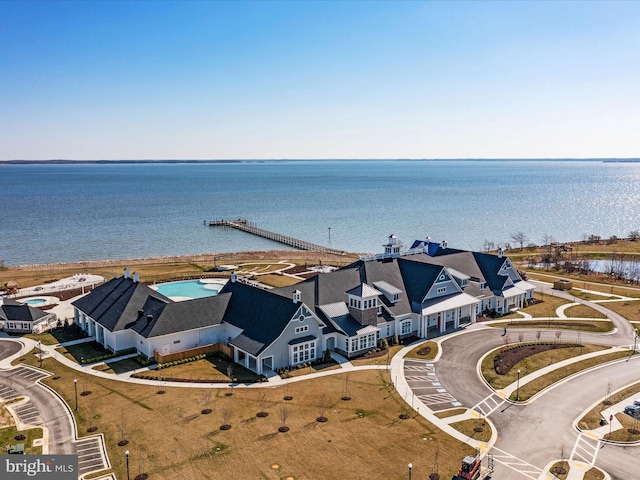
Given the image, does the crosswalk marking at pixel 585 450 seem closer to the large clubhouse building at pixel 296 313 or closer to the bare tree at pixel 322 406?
the bare tree at pixel 322 406

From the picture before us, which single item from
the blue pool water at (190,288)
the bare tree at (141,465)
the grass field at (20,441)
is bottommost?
the bare tree at (141,465)

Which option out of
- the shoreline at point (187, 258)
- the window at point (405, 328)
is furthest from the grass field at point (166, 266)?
the window at point (405, 328)

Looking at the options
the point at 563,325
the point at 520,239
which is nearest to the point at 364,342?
the point at 563,325

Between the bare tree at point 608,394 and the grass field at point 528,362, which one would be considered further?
the grass field at point 528,362

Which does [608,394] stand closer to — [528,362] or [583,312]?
[528,362]

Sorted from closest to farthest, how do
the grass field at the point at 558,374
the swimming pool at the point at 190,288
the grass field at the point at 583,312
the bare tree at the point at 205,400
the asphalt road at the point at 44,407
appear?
1. the asphalt road at the point at 44,407
2. the bare tree at the point at 205,400
3. the grass field at the point at 558,374
4. the grass field at the point at 583,312
5. the swimming pool at the point at 190,288

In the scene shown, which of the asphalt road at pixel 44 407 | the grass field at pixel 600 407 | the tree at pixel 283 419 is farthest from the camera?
the grass field at pixel 600 407
